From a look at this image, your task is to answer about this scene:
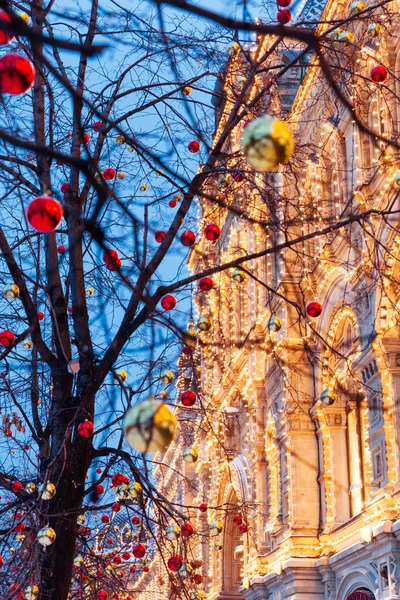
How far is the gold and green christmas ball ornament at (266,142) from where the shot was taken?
3.08m

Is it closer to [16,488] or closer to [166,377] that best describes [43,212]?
[16,488]

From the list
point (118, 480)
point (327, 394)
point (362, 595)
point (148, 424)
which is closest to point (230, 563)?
point (362, 595)

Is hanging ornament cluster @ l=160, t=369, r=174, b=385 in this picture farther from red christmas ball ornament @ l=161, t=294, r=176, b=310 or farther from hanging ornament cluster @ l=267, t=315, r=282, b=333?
hanging ornament cluster @ l=267, t=315, r=282, b=333

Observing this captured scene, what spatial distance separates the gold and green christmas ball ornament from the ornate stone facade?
17.1 ft

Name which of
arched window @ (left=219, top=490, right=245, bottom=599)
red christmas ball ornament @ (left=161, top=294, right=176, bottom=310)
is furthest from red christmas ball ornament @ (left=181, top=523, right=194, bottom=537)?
arched window @ (left=219, top=490, right=245, bottom=599)

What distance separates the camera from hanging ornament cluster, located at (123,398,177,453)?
3.18 m

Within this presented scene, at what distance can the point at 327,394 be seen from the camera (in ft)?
26.8

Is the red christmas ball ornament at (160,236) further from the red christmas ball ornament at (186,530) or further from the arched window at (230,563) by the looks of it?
the arched window at (230,563)

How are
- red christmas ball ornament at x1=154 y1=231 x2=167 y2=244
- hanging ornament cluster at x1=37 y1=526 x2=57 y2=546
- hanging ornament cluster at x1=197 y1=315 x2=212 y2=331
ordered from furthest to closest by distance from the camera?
hanging ornament cluster at x1=197 y1=315 x2=212 y2=331 < red christmas ball ornament at x1=154 y1=231 x2=167 y2=244 < hanging ornament cluster at x1=37 y1=526 x2=57 y2=546

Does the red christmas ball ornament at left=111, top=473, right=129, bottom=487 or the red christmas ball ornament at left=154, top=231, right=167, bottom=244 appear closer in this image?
the red christmas ball ornament at left=154, top=231, right=167, bottom=244

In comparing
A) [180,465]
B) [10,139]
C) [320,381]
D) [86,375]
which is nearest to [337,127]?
[320,381]

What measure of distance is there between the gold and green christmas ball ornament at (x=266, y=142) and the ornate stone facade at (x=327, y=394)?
522 cm

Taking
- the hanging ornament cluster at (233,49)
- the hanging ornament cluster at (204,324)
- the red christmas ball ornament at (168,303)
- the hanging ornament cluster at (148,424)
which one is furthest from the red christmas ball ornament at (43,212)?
the hanging ornament cluster at (233,49)

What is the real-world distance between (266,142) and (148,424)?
1.08m
